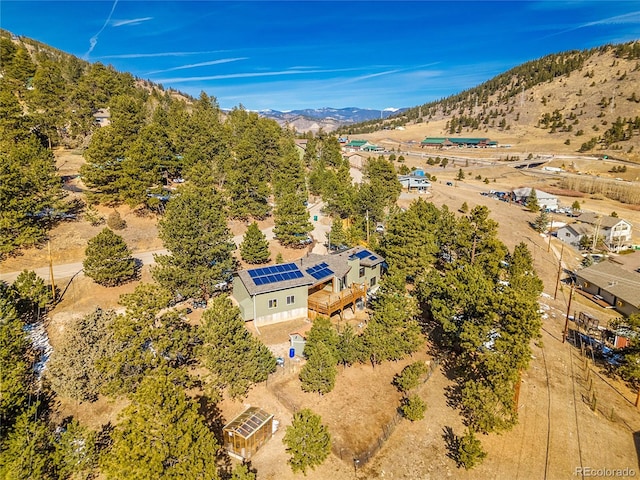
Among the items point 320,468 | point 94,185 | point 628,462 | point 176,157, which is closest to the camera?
point 320,468

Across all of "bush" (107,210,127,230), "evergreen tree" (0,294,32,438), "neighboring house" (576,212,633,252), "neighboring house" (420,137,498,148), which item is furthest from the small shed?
"neighboring house" (420,137,498,148)

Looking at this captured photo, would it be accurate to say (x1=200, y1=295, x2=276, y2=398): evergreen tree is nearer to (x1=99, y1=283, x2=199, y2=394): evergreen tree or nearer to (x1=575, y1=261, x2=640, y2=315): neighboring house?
(x1=99, y1=283, x2=199, y2=394): evergreen tree

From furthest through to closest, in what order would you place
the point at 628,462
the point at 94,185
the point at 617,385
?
the point at 94,185 → the point at 617,385 → the point at 628,462

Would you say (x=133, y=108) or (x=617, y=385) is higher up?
(x=133, y=108)

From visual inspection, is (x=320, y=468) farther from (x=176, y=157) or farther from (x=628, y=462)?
(x=176, y=157)

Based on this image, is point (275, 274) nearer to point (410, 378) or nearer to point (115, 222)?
point (410, 378)

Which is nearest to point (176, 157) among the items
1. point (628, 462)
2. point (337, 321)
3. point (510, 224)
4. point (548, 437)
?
point (337, 321)

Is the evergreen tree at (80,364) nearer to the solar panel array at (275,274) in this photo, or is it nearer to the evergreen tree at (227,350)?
the evergreen tree at (227,350)
